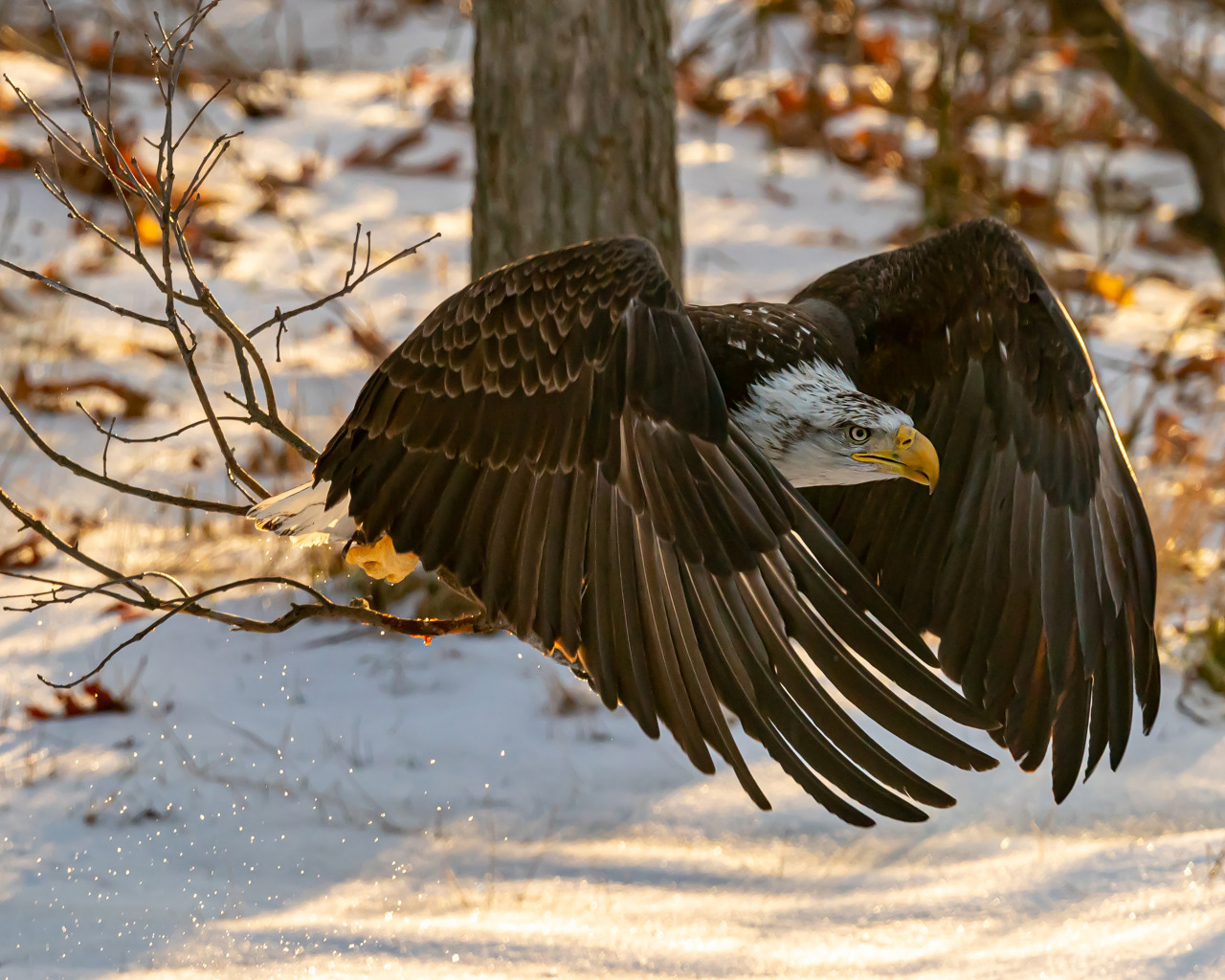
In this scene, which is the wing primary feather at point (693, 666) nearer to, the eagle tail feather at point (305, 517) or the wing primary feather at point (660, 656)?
the wing primary feather at point (660, 656)

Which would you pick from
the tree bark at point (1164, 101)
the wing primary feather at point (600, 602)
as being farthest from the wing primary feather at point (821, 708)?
the tree bark at point (1164, 101)

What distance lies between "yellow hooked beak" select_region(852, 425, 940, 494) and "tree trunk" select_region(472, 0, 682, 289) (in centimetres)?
202

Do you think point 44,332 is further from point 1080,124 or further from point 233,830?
point 1080,124

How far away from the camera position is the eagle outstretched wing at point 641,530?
2.43m

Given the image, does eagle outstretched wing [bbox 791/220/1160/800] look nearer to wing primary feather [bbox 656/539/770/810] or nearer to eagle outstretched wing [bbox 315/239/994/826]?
eagle outstretched wing [bbox 315/239/994/826]

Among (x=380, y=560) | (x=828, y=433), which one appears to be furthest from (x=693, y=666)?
(x=380, y=560)

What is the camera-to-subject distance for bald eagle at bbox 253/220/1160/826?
8.23 feet

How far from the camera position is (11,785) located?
4246mm

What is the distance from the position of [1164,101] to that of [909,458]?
525 centimetres

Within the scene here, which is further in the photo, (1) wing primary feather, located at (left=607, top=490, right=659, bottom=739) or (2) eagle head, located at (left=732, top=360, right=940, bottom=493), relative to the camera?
(2) eagle head, located at (left=732, top=360, right=940, bottom=493)

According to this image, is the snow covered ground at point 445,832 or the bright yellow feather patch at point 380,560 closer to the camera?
the bright yellow feather patch at point 380,560

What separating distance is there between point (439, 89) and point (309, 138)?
1.04 m

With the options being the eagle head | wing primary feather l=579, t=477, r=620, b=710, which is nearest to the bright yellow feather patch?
wing primary feather l=579, t=477, r=620, b=710

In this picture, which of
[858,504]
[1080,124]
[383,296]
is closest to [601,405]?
[858,504]
